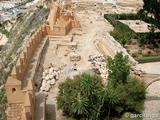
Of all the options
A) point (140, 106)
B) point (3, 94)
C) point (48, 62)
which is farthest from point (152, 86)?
point (3, 94)

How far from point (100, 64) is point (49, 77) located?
5033 millimetres

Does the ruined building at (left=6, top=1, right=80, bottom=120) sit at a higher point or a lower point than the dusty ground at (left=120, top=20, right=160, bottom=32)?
lower

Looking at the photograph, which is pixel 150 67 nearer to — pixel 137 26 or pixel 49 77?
pixel 49 77

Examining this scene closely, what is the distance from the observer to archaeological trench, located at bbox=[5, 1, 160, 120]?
413 inches

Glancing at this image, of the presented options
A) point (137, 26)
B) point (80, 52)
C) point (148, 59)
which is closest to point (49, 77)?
point (80, 52)

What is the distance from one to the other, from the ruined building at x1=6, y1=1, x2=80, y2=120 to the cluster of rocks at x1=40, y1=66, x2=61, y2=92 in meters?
0.93

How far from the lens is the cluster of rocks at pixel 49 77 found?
13780 mm

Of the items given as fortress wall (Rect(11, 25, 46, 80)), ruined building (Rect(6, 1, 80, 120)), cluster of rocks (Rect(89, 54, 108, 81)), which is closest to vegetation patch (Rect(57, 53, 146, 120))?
ruined building (Rect(6, 1, 80, 120))

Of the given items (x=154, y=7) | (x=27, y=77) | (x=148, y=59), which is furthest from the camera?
(x=154, y=7)

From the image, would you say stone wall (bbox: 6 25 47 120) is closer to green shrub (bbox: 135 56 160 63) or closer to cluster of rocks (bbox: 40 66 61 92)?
cluster of rocks (bbox: 40 66 61 92)

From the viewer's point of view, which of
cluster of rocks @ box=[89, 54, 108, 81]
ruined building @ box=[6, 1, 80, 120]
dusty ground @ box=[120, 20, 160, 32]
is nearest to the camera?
ruined building @ box=[6, 1, 80, 120]

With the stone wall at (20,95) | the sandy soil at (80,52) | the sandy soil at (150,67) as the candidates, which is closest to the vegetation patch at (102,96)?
the sandy soil at (80,52)

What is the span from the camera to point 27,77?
13.9 meters

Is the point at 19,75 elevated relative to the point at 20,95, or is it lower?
elevated
